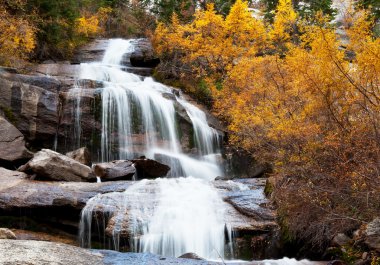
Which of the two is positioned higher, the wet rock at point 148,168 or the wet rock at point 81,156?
the wet rock at point 81,156

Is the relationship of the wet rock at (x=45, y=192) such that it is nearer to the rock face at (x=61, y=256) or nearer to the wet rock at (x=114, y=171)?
the wet rock at (x=114, y=171)

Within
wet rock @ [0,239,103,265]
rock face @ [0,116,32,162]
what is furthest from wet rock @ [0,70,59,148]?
wet rock @ [0,239,103,265]

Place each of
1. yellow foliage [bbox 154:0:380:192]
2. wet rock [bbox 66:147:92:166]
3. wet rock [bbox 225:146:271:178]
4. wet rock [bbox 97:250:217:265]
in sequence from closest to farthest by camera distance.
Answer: wet rock [bbox 97:250:217:265]
yellow foliage [bbox 154:0:380:192]
wet rock [bbox 66:147:92:166]
wet rock [bbox 225:146:271:178]

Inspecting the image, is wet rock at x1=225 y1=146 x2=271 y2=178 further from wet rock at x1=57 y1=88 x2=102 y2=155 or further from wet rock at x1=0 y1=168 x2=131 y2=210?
wet rock at x1=0 y1=168 x2=131 y2=210

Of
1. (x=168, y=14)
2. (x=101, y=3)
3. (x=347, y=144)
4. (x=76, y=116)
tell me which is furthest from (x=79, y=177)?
(x=101, y=3)

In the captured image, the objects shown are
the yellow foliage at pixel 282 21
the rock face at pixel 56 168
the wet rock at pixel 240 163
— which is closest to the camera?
the rock face at pixel 56 168

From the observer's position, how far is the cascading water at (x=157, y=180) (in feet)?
26.8

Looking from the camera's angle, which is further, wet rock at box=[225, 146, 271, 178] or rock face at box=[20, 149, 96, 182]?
wet rock at box=[225, 146, 271, 178]

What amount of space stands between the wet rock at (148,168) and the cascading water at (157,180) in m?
1.09

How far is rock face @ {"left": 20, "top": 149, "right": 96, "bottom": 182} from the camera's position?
10.4 metres

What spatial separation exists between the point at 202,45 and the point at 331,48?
490 inches

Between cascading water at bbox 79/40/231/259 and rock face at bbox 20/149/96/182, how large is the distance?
5.83 ft

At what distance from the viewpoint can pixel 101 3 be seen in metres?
29.7

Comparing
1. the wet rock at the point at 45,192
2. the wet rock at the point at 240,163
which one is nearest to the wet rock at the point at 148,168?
the wet rock at the point at 45,192
